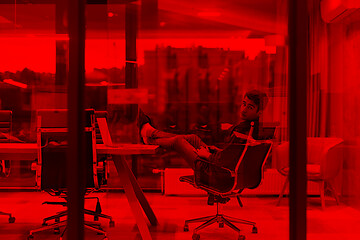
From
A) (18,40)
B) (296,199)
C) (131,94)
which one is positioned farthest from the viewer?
(18,40)

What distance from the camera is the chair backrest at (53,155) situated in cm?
384

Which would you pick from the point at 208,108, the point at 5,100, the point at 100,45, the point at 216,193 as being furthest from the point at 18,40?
the point at 216,193

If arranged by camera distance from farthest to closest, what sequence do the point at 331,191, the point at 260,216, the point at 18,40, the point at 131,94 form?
the point at 18,40, the point at 331,191, the point at 260,216, the point at 131,94

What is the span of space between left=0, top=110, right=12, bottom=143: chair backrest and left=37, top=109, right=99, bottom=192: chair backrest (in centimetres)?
117

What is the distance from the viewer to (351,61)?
5.55m

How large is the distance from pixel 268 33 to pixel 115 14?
198 cm

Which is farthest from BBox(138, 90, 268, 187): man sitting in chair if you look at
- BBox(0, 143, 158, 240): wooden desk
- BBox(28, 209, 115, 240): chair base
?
BBox(28, 209, 115, 240): chair base

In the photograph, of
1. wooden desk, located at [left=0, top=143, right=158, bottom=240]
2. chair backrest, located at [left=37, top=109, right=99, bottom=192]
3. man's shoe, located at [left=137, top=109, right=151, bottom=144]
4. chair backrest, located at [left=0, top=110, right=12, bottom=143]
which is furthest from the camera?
chair backrest, located at [left=0, top=110, right=12, bottom=143]

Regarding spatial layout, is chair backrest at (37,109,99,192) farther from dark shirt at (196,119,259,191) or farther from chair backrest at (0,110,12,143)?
chair backrest at (0,110,12,143)

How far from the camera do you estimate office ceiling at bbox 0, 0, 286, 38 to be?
5.72 metres

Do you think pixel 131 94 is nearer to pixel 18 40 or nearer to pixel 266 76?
pixel 266 76

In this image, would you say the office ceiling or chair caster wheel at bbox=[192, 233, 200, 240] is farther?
the office ceiling

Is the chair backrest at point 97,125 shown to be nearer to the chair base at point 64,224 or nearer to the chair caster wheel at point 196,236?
the chair base at point 64,224

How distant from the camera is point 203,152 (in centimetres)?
452
